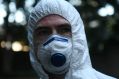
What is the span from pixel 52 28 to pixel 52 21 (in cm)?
5

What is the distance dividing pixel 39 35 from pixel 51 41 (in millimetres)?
107

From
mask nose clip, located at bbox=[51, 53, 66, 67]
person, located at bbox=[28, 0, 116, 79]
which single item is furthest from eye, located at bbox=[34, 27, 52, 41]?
mask nose clip, located at bbox=[51, 53, 66, 67]

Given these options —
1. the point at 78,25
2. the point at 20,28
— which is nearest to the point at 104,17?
the point at 20,28

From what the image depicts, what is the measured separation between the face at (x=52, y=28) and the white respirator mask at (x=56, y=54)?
0.12ft

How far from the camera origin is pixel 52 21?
10.8 feet

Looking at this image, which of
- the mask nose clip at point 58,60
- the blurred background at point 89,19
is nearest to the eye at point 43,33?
the mask nose clip at point 58,60

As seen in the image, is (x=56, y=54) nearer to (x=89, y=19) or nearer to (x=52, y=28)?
(x=52, y=28)

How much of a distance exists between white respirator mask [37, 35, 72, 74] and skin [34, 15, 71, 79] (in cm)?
4

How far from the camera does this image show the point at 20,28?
7395mm

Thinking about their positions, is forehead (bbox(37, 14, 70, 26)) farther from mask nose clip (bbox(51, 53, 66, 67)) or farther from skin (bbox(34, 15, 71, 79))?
mask nose clip (bbox(51, 53, 66, 67))

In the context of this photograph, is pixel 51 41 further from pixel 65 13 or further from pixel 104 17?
pixel 104 17

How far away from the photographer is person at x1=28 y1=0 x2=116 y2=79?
324 cm

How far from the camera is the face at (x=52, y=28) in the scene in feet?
10.7

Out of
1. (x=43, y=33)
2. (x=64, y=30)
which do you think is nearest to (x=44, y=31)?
A: (x=43, y=33)
